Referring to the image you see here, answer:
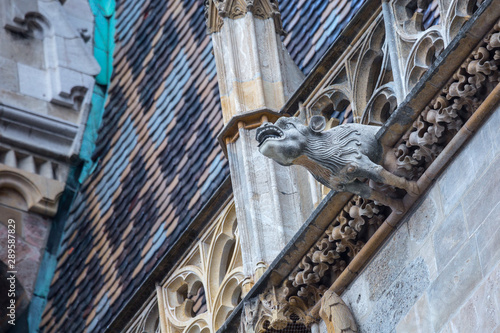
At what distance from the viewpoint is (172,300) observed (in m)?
9.51

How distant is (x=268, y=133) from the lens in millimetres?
7086

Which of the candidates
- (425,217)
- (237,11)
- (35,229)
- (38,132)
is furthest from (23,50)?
(425,217)

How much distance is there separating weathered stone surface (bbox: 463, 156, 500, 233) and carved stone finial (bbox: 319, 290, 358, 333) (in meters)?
0.83

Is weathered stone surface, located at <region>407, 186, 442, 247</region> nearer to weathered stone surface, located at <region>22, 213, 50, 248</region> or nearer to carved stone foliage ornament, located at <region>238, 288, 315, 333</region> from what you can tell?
carved stone foliage ornament, located at <region>238, 288, 315, 333</region>

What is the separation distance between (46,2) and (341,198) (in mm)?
8356

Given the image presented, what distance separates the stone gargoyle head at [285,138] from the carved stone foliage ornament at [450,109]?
0.39m

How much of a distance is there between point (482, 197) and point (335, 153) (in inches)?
31.0

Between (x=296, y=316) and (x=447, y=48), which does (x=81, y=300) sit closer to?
(x=296, y=316)

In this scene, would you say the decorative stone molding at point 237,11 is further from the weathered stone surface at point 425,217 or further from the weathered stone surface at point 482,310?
the weathered stone surface at point 482,310

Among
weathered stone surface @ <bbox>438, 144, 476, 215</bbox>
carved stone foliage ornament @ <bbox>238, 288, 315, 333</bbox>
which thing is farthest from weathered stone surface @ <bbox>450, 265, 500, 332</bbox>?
carved stone foliage ornament @ <bbox>238, 288, 315, 333</bbox>

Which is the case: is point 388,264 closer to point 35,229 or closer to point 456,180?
point 456,180

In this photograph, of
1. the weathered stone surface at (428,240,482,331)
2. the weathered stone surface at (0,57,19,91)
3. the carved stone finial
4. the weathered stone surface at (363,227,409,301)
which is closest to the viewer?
the weathered stone surface at (428,240,482,331)

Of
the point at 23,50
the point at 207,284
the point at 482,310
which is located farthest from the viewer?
the point at 23,50

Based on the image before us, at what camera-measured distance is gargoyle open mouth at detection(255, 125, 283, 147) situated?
707 centimetres
